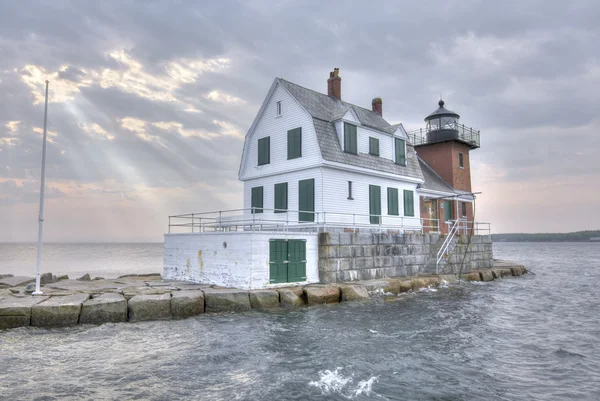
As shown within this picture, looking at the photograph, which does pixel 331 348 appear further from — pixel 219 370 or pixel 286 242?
pixel 286 242

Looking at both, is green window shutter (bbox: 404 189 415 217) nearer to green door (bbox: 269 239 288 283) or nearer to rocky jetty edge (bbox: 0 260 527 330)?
rocky jetty edge (bbox: 0 260 527 330)

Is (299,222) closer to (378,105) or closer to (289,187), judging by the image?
(289,187)

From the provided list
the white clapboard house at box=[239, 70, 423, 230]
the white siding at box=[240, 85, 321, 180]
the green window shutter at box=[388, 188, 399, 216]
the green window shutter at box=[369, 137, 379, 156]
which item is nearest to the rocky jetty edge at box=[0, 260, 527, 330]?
the white clapboard house at box=[239, 70, 423, 230]

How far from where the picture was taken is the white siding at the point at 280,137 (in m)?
20.2

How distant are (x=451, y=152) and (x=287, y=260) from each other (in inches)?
741

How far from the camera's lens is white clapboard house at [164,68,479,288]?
646 inches

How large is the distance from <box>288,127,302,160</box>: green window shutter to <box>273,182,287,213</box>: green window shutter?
Result: 63.7 inches

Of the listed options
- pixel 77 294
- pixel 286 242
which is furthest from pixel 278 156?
pixel 77 294

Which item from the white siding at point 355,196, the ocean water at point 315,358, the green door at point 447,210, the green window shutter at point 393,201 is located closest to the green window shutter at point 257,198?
the white siding at point 355,196

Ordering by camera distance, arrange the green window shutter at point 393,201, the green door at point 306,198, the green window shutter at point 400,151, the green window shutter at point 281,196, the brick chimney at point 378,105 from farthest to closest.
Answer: the brick chimney at point 378,105 < the green window shutter at point 400,151 < the green window shutter at point 393,201 < the green window shutter at point 281,196 < the green door at point 306,198

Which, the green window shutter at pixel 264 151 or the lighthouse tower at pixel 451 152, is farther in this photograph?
the lighthouse tower at pixel 451 152

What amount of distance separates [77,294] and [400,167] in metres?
17.7

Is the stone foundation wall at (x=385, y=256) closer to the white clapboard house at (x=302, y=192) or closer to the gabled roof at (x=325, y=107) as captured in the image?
the white clapboard house at (x=302, y=192)

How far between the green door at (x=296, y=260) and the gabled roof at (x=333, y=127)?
4.78m
